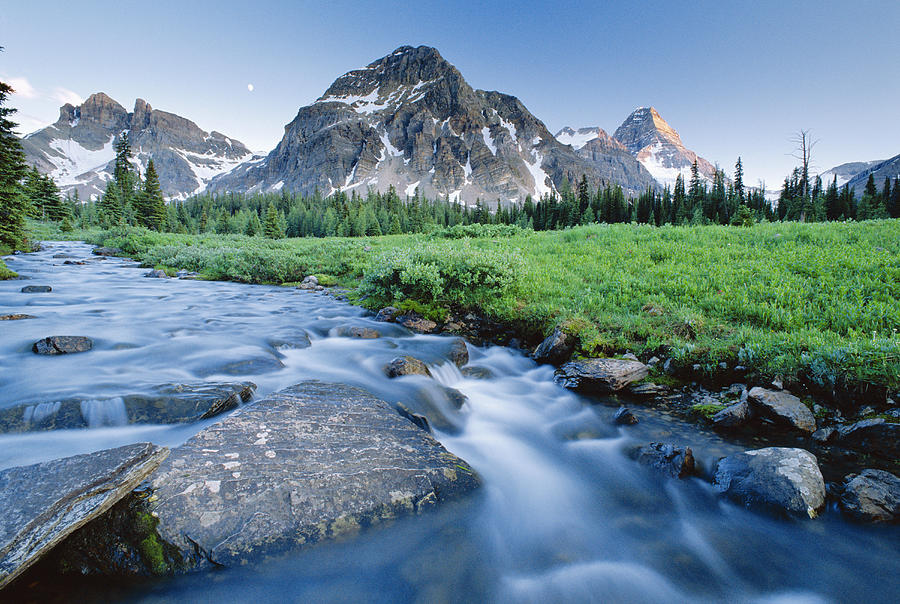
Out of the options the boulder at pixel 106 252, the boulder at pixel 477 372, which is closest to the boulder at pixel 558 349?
the boulder at pixel 477 372

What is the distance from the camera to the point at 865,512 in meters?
3.51

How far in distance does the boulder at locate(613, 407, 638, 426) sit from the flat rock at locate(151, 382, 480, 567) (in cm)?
244

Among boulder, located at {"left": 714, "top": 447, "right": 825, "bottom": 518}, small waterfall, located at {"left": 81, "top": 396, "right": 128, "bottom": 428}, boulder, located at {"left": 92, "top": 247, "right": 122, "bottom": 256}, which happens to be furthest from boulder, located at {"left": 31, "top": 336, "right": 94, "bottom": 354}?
boulder, located at {"left": 92, "top": 247, "right": 122, "bottom": 256}

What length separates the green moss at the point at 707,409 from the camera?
542 cm

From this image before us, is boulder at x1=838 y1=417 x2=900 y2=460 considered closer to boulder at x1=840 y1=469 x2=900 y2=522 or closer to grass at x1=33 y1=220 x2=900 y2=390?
boulder at x1=840 y1=469 x2=900 y2=522

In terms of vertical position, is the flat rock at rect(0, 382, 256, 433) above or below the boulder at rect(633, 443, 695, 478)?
above

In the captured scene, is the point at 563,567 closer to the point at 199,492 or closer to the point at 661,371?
the point at 199,492

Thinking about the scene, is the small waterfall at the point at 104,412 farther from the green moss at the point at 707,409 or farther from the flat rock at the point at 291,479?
the green moss at the point at 707,409

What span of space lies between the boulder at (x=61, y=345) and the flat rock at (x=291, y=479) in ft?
15.1

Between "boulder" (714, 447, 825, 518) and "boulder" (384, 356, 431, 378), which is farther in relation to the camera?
"boulder" (384, 356, 431, 378)

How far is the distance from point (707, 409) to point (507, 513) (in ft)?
11.3

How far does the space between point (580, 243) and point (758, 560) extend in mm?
14423

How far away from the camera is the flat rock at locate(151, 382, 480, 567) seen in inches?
117

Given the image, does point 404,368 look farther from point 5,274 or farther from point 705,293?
point 5,274
